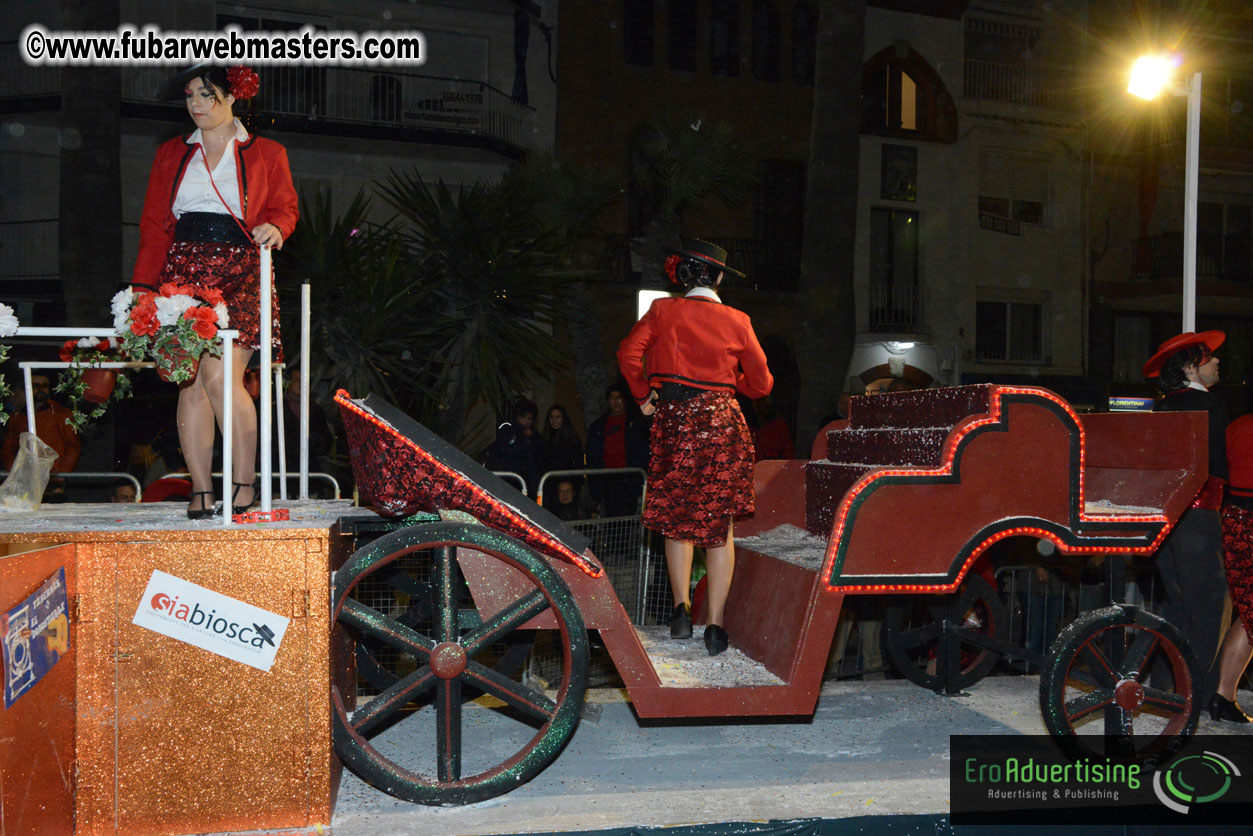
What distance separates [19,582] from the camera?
2.65 m

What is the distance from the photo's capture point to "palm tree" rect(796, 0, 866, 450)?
10.9 meters

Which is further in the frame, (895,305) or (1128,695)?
(895,305)

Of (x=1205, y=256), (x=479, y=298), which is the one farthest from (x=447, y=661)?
(x=1205, y=256)

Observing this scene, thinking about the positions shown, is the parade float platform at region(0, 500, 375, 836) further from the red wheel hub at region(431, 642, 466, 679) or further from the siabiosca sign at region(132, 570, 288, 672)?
the red wheel hub at region(431, 642, 466, 679)

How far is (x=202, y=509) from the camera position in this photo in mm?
3535

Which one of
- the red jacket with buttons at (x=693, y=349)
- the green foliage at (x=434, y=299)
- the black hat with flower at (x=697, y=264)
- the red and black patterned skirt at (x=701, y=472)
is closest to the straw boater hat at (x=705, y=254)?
the black hat with flower at (x=697, y=264)

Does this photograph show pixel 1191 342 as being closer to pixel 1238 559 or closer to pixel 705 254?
pixel 1238 559

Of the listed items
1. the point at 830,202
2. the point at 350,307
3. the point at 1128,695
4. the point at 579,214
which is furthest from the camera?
the point at 579,214

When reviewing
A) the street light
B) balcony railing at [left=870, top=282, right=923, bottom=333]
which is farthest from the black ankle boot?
balcony railing at [left=870, top=282, right=923, bottom=333]

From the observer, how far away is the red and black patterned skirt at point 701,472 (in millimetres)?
4188

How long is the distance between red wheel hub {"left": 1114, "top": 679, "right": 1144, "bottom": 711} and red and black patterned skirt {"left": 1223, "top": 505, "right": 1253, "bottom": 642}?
106cm

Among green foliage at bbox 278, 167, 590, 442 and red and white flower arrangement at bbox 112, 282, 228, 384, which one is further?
green foliage at bbox 278, 167, 590, 442

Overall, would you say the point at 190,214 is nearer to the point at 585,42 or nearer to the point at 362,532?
the point at 362,532

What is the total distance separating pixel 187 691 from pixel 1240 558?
433cm
